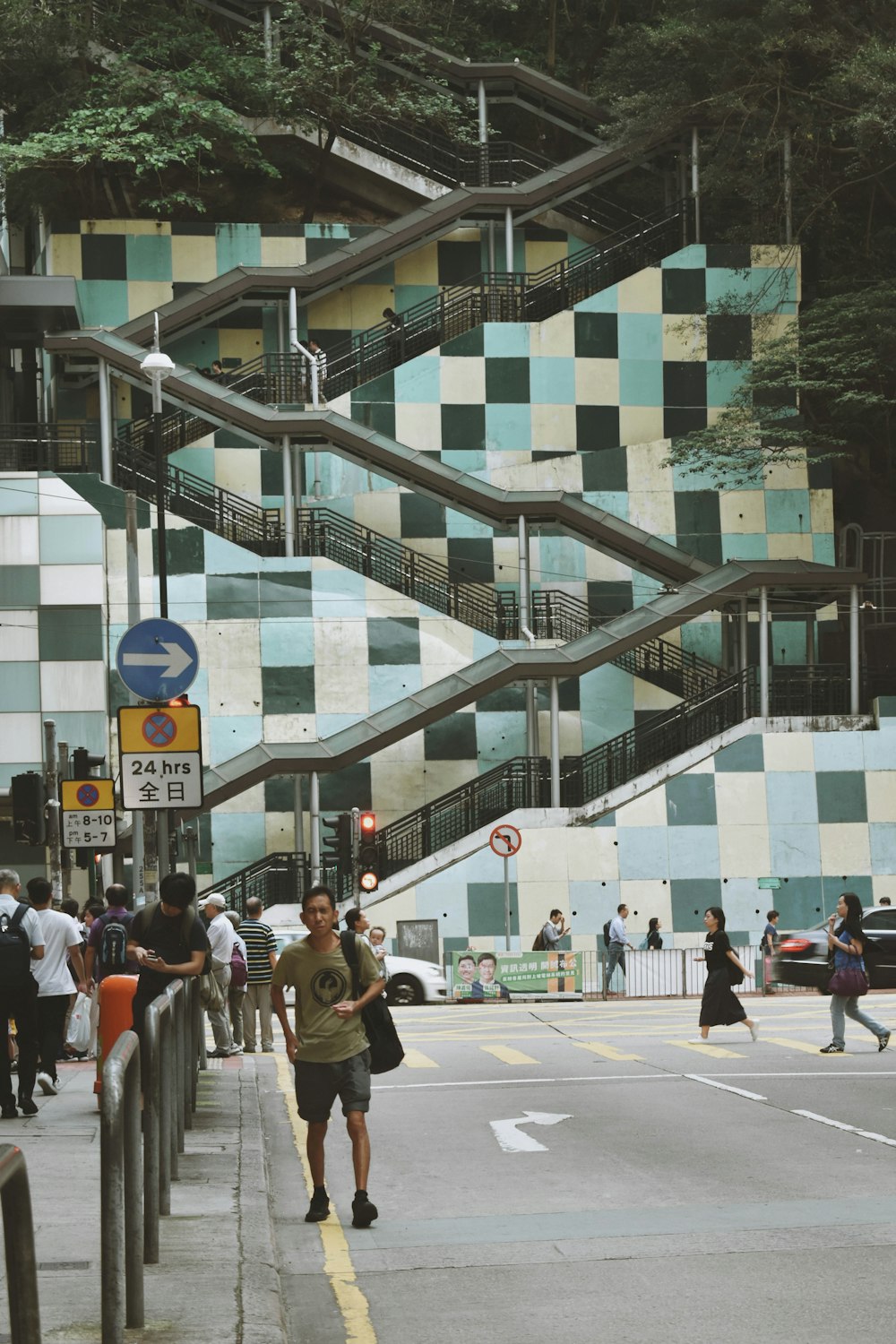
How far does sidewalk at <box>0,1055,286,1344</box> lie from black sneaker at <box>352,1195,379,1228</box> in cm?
49

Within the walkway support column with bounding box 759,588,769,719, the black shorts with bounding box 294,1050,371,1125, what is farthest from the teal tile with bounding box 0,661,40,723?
the black shorts with bounding box 294,1050,371,1125

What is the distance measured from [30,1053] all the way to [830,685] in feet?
96.6

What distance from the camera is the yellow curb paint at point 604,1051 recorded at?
2053 cm

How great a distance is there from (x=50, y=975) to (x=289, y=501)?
86.7ft

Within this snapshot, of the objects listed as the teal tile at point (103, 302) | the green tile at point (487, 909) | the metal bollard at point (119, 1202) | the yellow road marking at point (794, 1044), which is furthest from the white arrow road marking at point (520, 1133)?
the teal tile at point (103, 302)

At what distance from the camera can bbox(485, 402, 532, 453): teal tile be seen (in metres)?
45.1

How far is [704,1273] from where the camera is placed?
8.73m

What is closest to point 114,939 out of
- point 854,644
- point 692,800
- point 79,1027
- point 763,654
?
point 79,1027

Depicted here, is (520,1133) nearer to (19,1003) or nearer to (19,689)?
(19,1003)

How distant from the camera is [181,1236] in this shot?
923cm

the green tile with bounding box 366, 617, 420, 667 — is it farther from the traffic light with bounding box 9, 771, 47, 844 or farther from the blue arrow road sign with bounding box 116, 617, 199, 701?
the blue arrow road sign with bounding box 116, 617, 199, 701

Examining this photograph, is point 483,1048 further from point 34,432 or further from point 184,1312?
point 34,432

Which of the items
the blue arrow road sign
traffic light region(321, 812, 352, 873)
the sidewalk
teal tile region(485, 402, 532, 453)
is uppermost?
teal tile region(485, 402, 532, 453)

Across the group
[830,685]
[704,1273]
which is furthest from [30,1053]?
[830,685]
